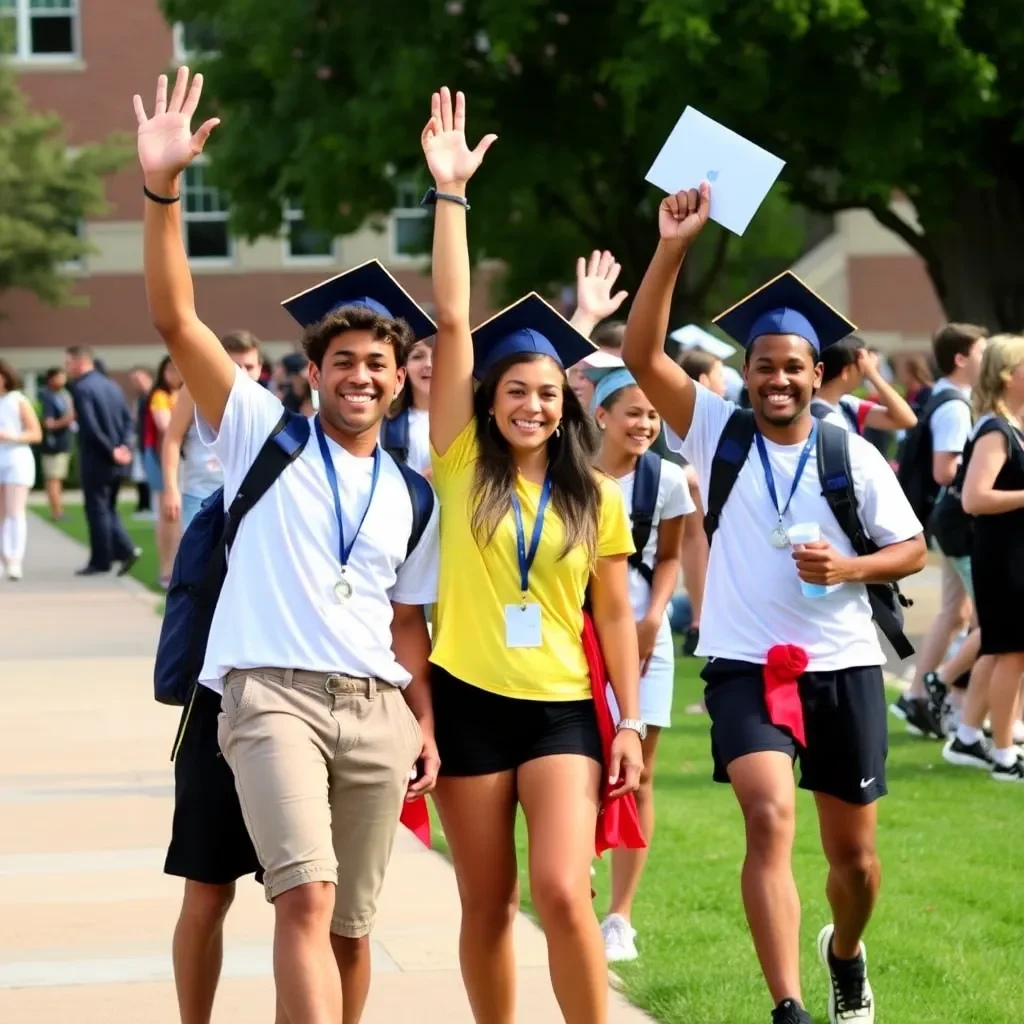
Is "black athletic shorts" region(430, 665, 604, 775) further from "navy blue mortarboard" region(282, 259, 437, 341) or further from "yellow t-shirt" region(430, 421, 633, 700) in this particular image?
"navy blue mortarboard" region(282, 259, 437, 341)

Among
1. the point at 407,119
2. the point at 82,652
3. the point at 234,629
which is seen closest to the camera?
the point at 234,629

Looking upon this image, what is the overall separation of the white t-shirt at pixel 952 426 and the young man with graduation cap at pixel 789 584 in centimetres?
462

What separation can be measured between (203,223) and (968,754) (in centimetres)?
3679

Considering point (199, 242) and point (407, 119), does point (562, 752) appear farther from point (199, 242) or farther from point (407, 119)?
point (199, 242)

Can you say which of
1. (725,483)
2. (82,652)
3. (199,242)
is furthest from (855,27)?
(199,242)

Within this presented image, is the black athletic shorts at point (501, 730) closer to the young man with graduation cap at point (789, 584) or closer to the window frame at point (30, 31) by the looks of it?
the young man with graduation cap at point (789, 584)

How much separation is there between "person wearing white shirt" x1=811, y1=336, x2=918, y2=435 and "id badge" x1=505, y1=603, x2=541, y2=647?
6.95 ft

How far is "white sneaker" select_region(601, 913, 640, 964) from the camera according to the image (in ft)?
21.8

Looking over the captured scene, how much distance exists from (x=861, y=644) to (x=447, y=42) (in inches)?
803

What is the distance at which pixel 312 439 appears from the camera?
16.7 feet

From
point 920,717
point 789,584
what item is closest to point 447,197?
point 789,584

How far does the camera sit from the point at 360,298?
5.25 metres

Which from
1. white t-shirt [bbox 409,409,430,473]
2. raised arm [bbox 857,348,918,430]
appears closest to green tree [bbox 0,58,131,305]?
raised arm [bbox 857,348,918,430]

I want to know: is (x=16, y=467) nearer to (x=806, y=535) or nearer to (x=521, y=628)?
(x=806, y=535)
